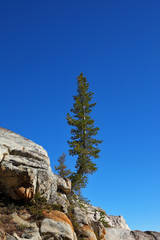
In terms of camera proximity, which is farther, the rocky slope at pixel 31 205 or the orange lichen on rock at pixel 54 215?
the orange lichen on rock at pixel 54 215

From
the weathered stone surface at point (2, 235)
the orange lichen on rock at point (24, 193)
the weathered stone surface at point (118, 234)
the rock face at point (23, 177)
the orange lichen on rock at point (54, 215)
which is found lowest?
the weathered stone surface at point (118, 234)

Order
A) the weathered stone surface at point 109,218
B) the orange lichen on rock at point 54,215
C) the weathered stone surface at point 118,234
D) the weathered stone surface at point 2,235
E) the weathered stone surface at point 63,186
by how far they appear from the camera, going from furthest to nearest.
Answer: the weathered stone surface at point 109,218
the weathered stone surface at point 118,234
the weathered stone surface at point 63,186
the orange lichen on rock at point 54,215
the weathered stone surface at point 2,235

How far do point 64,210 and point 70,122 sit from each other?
1376 cm

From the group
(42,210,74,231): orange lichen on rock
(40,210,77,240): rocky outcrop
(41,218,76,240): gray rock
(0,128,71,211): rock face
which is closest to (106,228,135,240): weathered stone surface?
(0,128,71,211): rock face

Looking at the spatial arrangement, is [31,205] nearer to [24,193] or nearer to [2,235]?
[24,193]

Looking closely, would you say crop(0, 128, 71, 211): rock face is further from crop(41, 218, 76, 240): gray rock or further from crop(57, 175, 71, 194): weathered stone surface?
crop(57, 175, 71, 194): weathered stone surface

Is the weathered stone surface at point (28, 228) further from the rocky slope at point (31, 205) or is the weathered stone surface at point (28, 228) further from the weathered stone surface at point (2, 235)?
the weathered stone surface at point (2, 235)

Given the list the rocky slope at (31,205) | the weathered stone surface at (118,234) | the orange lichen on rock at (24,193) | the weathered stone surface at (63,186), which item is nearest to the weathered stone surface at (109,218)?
the weathered stone surface at (118,234)

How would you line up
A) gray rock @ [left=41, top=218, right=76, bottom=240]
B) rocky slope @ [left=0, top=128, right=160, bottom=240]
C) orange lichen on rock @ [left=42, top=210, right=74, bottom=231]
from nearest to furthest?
rocky slope @ [left=0, top=128, right=160, bottom=240] < gray rock @ [left=41, top=218, right=76, bottom=240] < orange lichen on rock @ [left=42, top=210, right=74, bottom=231]

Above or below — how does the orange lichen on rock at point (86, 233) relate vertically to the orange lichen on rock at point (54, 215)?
below

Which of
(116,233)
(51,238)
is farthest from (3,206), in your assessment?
(116,233)

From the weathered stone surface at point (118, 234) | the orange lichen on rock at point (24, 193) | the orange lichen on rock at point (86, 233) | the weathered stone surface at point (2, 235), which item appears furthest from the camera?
the weathered stone surface at point (118, 234)

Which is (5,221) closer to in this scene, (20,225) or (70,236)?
(20,225)

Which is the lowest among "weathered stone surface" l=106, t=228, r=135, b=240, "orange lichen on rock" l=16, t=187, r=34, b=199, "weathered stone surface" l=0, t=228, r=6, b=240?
"weathered stone surface" l=106, t=228, r=135, b=240
